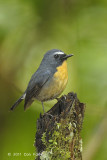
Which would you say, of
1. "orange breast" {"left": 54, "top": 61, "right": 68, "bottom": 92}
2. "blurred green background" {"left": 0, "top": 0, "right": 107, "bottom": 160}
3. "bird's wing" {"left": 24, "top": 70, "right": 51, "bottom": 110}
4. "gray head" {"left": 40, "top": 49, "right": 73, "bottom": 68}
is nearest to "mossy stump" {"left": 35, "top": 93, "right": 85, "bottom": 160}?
"blurred green background" {"left": 0, "top": 0, "right": 107, "bottom": 160}

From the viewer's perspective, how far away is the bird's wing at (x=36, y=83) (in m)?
5.89

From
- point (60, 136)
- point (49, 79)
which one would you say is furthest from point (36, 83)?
point (60, 136)

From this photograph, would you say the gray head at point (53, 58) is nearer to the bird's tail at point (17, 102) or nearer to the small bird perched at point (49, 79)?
the small bird perched at point (49, 79)

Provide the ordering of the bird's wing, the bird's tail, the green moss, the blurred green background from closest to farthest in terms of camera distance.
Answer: the green moss < the blurred green background < the bird's tail < the bird's wing

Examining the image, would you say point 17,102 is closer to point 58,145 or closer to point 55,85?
point 55,85

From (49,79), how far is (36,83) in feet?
0.78

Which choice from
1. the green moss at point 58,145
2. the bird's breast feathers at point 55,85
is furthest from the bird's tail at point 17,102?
the green moss at point 58,145

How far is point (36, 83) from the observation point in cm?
595

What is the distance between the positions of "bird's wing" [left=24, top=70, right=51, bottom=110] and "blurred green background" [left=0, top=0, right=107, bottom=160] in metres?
0.11

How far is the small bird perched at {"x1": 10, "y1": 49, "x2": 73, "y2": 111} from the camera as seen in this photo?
577 cm

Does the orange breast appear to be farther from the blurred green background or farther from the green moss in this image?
the green moss

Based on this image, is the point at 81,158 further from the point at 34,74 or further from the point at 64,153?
the point at 34,74

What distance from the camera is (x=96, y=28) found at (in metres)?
5.87

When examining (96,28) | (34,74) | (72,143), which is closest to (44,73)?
(34,74)
